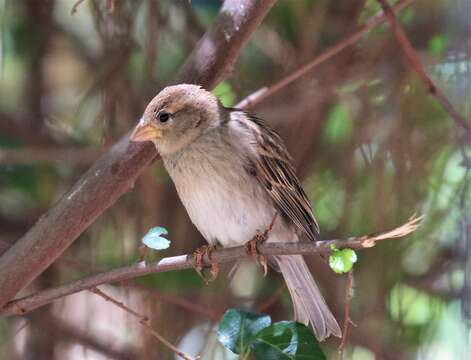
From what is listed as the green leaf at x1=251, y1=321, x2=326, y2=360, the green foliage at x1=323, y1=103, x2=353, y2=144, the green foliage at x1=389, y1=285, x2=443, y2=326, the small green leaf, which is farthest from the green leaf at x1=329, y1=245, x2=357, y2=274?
the green foliage at x1=323, y1=103, x2=353, y2=144

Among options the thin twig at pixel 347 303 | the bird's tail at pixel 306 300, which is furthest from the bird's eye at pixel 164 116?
the thin twig at pixel 347 303

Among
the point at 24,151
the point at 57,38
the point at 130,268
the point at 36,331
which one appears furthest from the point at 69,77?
the point at 130,268

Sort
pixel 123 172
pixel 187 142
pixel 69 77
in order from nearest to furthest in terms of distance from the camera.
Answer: pixel 123 172
pixel 187 142
pixel 69 77

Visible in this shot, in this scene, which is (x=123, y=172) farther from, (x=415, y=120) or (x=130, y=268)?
(x=415, y=120)

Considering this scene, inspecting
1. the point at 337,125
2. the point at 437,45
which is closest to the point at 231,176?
the point at 337,125

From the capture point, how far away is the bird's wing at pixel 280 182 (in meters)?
2.69

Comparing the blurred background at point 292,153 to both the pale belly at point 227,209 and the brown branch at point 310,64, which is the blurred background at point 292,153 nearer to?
the brown branch at point 310,64

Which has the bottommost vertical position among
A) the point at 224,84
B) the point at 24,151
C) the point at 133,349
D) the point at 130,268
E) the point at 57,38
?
the point at 130,268

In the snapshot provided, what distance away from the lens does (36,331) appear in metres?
3.45

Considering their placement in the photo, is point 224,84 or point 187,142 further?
point 224,84

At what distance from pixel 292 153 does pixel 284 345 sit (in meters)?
1.63

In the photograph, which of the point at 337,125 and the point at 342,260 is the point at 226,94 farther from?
the point at 342,260

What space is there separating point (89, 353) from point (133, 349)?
24 cm

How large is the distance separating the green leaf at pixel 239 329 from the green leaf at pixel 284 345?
3 cm
